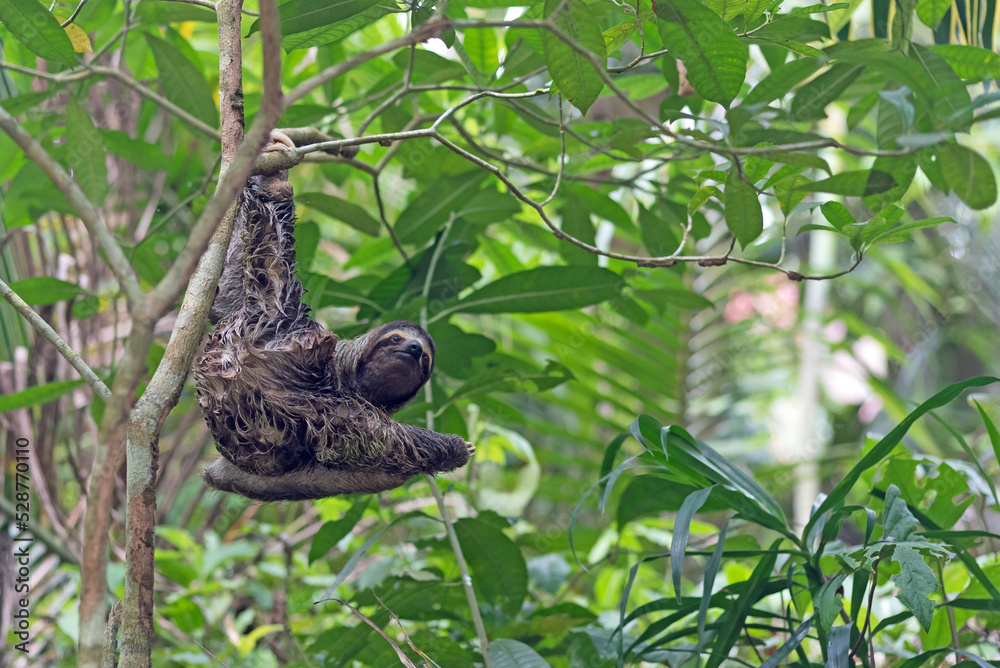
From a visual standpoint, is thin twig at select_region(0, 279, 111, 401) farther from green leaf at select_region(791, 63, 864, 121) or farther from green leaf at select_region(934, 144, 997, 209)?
green leaf at select_region(934, 144, 997, 209)

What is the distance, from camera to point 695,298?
107 inches

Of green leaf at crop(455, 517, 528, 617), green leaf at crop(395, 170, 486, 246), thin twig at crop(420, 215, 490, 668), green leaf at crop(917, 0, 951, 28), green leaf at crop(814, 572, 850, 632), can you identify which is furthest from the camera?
green leaf at crop(395, 170, 486, 246)

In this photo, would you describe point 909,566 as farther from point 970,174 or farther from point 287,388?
point 287,388

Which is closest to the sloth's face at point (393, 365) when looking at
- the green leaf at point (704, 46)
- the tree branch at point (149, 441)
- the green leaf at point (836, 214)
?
the tree branch at point (149, 441)

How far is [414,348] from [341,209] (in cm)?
91

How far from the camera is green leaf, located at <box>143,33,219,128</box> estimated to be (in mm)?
2535

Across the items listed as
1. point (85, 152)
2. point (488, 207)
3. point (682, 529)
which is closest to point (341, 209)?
point (488, 207)

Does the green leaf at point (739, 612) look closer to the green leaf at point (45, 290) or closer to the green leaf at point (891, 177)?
the green leaf at point (891, 177)

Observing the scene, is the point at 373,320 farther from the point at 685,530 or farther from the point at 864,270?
the point at 864,270

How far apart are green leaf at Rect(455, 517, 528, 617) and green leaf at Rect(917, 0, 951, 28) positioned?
1978mm

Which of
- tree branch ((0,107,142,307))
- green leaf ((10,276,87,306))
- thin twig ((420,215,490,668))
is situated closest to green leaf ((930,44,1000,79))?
thin twig ((420,215,490,668))

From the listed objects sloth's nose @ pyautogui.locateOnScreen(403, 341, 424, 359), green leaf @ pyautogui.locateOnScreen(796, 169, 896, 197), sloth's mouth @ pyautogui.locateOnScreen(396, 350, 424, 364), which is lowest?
sloth's mouth @ pyautogui.locateOnScreen(396, 350, 424, 364)

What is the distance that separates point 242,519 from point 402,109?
8.32 ft

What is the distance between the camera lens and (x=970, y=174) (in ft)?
6.95
